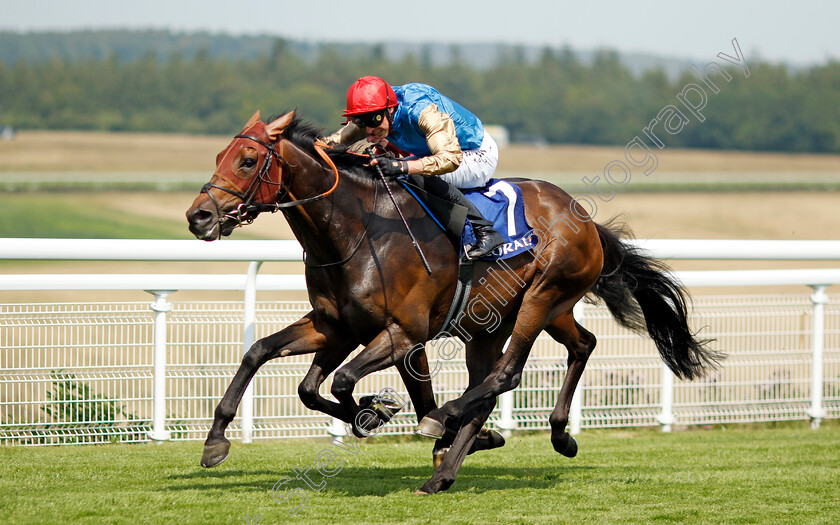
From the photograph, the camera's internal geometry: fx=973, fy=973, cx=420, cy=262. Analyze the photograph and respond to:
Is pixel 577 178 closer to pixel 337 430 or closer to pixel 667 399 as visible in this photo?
pixel 667 399

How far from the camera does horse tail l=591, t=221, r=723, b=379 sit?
16.6ft

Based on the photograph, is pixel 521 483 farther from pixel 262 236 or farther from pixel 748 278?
pixel 262 236

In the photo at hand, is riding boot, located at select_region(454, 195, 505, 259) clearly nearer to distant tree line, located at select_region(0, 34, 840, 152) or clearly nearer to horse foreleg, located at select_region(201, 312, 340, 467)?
horse foreleg, located at select_region(201, 312, 340, 467)

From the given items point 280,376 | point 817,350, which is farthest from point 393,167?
point 817,350

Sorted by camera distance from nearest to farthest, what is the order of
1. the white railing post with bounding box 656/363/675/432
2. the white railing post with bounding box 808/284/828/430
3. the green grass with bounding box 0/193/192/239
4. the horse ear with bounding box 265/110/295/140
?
1. the horse ear with bounding box 265/110/295/140
2. the white railing post with bounding box 656/363/675/432
3. the white railing post with bounding box 808/284/828/430
4. the green grass with bounding box 0/193/192/239

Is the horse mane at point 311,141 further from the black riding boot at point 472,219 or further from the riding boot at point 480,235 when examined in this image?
the riding boot at point 480,235

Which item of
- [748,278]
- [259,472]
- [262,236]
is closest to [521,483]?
[259,472]

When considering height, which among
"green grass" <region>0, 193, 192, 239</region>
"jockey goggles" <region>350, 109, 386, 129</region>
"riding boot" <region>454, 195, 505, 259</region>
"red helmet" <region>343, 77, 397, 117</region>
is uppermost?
"green grass" <region>0, 193, 192, 239</region>

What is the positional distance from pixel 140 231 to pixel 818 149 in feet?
166

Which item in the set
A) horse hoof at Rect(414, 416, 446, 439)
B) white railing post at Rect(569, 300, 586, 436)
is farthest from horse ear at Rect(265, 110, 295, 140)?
white railing post at Rect(569, 300, 586, 436)

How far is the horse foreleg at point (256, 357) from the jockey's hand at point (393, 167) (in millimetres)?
682

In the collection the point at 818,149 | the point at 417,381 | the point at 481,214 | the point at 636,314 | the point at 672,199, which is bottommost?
the point at 417,381

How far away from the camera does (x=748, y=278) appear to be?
5.85 m

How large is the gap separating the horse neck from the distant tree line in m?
53.4
